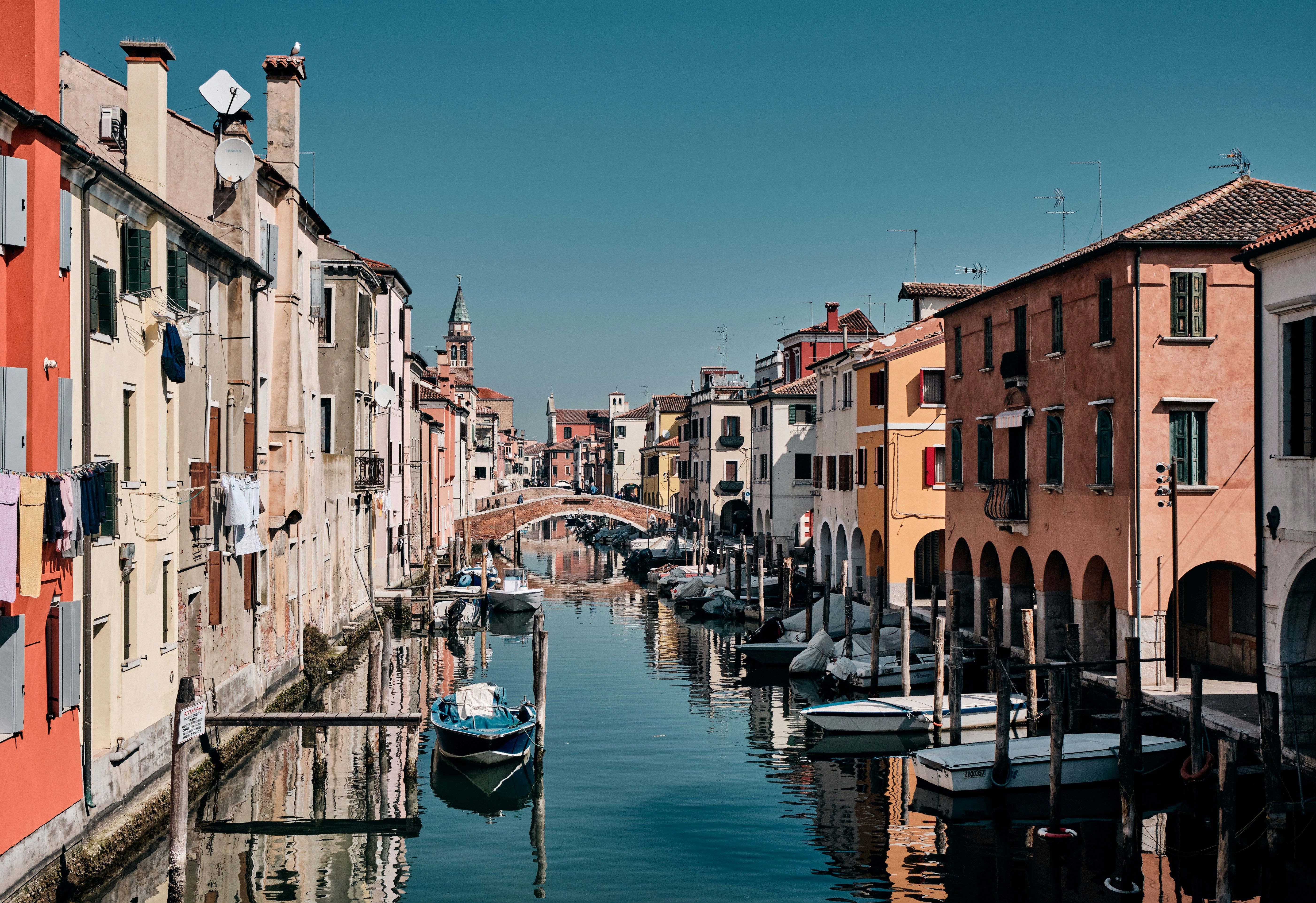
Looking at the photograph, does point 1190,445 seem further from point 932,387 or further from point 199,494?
point 199,494

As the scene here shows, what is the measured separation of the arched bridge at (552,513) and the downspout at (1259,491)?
61.6m

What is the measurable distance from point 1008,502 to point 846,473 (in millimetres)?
15765

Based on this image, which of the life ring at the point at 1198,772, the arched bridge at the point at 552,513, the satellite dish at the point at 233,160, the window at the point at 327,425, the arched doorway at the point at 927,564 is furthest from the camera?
the arched bridge at the point at 552,513

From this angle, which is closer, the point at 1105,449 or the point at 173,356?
the point at 173,356

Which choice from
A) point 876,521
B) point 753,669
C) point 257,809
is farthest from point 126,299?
point 876,521

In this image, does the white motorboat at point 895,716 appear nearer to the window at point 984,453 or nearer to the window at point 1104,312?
the window at point 984,453

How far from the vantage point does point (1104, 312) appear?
79.8ft

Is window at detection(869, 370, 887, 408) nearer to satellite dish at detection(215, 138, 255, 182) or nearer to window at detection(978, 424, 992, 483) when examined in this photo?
window at detection(978, 424, 992, 483)

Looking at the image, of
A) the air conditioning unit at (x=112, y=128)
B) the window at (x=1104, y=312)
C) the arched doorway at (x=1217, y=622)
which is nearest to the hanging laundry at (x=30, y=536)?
the air conditioning unit at (x=112, y=128)

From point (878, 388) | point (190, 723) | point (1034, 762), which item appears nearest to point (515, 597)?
point (878, 388)

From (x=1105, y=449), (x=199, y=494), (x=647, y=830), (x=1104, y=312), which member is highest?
(x=1104, y=312)

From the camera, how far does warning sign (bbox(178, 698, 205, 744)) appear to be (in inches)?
639

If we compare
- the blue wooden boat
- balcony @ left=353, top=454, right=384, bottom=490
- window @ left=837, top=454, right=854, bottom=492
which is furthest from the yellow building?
balcony @ left=353, top=454, right=384, bottom=490

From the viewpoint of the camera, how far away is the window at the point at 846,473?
141 feet
